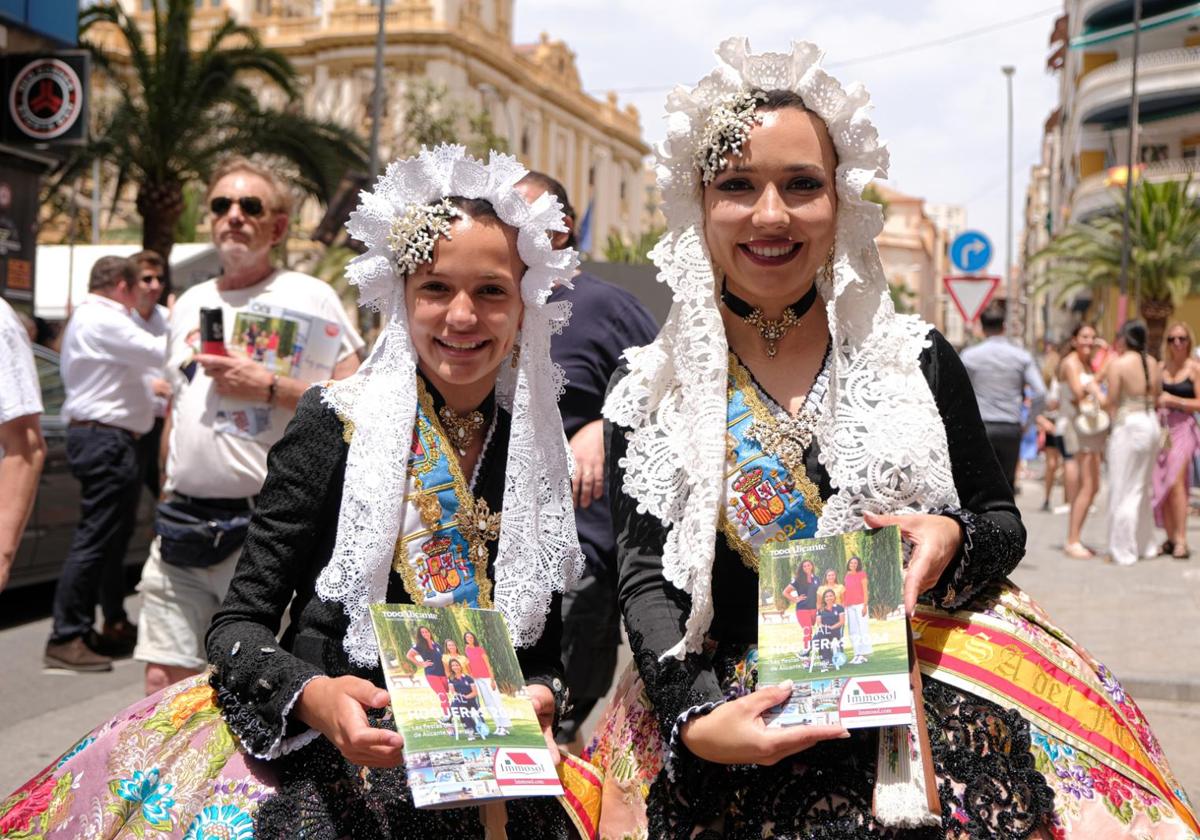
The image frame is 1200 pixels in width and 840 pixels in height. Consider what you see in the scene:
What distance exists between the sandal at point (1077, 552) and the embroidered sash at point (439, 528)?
10992 mm

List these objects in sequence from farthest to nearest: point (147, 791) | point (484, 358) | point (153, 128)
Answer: point (153, 128), point (484, 358), point (147, 791)

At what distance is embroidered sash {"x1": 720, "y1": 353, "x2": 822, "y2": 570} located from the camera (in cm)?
261

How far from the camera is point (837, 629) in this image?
2320 millimetres

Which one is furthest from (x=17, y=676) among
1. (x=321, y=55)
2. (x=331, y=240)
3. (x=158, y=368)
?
(x=321, y=55)

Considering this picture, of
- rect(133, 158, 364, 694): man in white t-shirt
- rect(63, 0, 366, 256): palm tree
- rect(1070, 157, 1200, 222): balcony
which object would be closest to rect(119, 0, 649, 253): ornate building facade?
rect(1070, 157, 1200, 222): balcony

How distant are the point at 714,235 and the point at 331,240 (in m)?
11.6

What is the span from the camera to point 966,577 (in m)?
2.55

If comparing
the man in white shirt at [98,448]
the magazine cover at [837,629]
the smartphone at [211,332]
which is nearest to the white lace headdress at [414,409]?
the magazine cover at [837,629]

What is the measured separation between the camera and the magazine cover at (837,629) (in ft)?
7.45

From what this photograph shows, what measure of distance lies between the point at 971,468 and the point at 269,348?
9.46 feet

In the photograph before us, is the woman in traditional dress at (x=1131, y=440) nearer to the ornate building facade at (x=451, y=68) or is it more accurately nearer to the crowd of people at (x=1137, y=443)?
the crowd of people at (x=1137, y=443)

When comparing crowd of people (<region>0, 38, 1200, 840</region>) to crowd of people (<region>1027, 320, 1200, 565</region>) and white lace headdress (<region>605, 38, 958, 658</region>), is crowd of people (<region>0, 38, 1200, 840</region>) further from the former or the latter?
crowd of people (<region>1027, 320, 1200, 565</region>)

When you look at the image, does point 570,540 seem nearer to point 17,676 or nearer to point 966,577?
point 966,577

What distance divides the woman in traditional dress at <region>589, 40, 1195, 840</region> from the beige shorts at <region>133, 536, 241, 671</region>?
90.9 inches
